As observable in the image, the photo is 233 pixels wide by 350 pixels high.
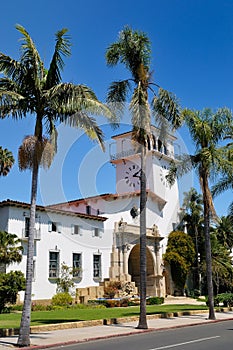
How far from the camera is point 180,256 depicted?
157 feet

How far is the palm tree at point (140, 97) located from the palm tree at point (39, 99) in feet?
14.4

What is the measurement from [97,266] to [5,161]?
1491 cm

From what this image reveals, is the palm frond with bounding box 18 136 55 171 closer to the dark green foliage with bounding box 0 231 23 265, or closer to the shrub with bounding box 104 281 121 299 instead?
the dark green foliage with bounding box 0 231 23 265

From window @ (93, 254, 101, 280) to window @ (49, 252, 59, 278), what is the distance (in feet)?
16.8

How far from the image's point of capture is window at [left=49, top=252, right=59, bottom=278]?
119 ft

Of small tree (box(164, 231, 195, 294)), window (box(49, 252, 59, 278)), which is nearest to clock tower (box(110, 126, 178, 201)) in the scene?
small tree (box(164, 231, 195, 294))

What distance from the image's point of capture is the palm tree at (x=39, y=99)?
14.7 meters

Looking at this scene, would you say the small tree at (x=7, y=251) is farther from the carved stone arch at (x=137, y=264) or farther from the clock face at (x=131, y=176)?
the clock face at (x=131, y=176)

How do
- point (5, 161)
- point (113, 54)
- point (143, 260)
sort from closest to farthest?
point (143, 260), point (113, 54), point (5, 161)

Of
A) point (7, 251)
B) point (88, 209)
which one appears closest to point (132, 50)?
point (7, 251)

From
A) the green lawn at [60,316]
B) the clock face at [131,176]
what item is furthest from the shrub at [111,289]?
the clock face at [131,176]

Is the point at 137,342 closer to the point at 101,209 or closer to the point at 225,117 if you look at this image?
the point at 225,117

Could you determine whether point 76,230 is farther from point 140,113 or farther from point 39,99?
point 39,99

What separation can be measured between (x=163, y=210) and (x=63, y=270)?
19.2 meters
